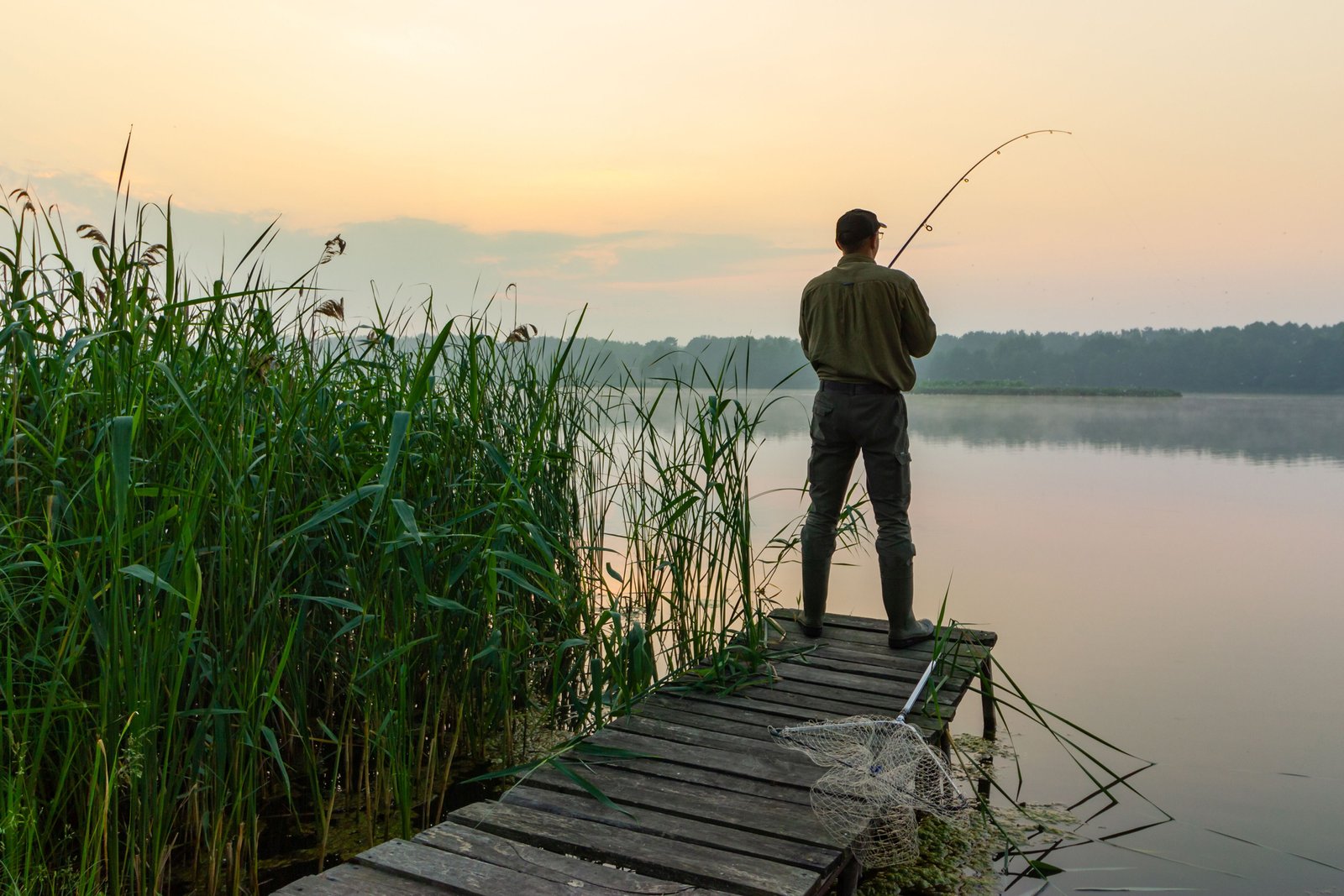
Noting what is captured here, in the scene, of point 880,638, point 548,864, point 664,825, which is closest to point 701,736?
point 664,825

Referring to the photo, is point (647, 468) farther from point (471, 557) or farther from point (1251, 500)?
point (1251, 500)

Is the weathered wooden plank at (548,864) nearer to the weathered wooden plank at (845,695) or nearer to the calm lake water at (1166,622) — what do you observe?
the weathered wooden plank at (845,695)

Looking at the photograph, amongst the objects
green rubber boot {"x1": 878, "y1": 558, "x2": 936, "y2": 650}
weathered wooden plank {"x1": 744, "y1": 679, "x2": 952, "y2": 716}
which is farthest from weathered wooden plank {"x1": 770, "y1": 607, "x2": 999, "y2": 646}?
weathered wooden plank {"x1": 744, "y1": 679, "x2": 952, "y2": 716}

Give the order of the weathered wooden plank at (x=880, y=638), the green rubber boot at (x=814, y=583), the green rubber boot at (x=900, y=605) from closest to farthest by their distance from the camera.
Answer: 1. the green rubber boot at (x=900, y=605)
2. the green rubber boot at (x=814, y=583)
3. the weathered wooden plank at (x=880, y=638)

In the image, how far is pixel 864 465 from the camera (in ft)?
13.1

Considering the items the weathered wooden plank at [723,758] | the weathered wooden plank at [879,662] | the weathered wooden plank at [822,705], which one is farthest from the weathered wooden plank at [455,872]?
the weathered wooden plank at [879,662]

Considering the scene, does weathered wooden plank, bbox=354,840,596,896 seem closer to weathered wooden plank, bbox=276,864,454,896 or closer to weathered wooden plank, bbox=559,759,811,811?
weathered wooden plank, bbox=276,864,454,896

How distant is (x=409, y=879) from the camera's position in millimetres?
2146

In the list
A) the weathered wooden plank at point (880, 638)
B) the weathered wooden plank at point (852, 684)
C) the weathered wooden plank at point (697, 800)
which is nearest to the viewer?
the weathered wooden plank at point (697, 800)

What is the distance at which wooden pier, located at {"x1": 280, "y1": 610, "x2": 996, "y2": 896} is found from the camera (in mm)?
2182

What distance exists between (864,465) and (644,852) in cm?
204

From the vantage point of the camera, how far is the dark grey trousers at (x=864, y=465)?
3.97m

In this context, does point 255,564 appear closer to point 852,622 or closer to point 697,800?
point 697,800

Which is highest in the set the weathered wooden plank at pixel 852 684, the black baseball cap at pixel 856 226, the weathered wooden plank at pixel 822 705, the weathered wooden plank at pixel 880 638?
the black baseball cap at pixel 856 226
